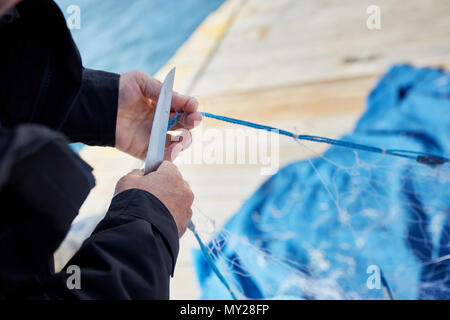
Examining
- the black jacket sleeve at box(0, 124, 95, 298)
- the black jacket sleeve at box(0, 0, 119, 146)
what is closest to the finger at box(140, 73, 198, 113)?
the black jacket sleeve at box(0, 0, 119, 146)

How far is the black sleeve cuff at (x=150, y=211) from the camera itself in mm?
444

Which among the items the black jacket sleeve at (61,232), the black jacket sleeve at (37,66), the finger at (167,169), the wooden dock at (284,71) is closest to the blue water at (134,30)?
the wooden dock at (284,71)

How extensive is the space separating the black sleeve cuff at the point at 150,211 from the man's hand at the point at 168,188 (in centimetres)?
2

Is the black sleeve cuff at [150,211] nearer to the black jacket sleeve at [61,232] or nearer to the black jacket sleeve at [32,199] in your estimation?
the black jacket sleeve at [61,232]

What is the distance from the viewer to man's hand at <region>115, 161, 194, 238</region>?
50 cm

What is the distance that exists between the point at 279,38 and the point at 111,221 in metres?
1.88

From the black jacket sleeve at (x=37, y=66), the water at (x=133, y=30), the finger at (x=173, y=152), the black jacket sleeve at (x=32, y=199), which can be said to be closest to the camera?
the black jacket sleeve at (x=32, y=199)

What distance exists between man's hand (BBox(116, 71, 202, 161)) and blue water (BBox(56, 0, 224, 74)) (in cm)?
47

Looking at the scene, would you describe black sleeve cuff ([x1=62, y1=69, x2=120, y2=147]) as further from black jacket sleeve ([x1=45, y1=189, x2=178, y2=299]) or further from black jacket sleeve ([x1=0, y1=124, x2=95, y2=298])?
black jacket sleeve ([x1=0, y1=124, x2=95, y2=298])

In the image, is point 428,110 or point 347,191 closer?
point 347,191

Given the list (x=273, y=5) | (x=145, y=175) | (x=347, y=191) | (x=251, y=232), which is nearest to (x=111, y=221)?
(x=145, y=175)

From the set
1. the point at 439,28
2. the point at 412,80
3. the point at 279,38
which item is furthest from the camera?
the point at 279,38
